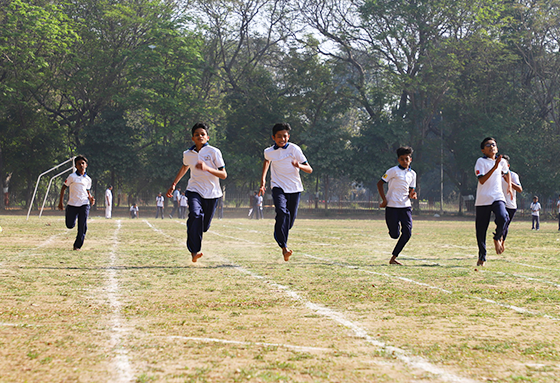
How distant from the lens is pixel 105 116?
161 feet

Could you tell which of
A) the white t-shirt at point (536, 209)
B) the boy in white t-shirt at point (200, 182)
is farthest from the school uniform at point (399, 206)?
the white t-shirt at point (536, 209)

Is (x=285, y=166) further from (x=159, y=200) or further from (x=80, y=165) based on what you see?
(x=159, y=200)

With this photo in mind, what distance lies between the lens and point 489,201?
1006 cm

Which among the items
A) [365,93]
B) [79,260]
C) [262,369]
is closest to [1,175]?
[365,93]

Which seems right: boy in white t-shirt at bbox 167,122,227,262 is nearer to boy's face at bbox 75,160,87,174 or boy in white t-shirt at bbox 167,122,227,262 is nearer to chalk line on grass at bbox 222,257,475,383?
chalk line on grass at bbox 222,257,475,383

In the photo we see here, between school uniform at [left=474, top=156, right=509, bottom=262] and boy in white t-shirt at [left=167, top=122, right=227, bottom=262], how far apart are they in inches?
164

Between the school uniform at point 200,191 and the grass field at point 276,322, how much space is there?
61 centimetres

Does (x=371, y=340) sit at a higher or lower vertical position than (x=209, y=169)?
lower

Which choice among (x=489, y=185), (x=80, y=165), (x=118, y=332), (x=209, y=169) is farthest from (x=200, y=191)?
(x=489, y=185)

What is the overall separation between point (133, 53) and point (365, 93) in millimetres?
18989

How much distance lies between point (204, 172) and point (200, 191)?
29 centimetres

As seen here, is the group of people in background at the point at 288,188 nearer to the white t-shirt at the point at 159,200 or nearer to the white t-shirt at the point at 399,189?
the white t-shirt at the point at 399,189

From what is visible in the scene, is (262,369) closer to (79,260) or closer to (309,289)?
(309,289)

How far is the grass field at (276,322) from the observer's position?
389 cm
